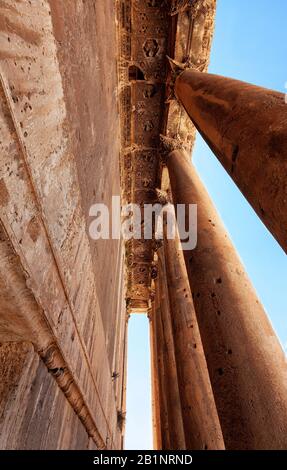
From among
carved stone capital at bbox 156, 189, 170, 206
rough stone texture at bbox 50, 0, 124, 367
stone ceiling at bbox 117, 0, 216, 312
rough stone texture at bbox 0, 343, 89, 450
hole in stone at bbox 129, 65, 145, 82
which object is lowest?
rough stone texture at bbox 0, 343, 89, 450

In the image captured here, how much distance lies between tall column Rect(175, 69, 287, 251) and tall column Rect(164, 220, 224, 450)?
4.61m

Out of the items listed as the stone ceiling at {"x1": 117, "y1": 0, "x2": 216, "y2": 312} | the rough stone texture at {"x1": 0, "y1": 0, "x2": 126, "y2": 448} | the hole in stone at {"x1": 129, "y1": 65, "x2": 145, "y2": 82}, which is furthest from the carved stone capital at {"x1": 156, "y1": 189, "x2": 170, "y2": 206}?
the rough stone texture at {"x1": 0, "y1": 0, "x2": 126, "y2": 448}

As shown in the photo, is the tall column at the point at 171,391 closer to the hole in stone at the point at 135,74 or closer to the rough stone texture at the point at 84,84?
the rough stone texture at the point at 84,84

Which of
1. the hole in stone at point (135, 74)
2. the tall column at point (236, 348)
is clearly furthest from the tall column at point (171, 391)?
the hole in stone at point (135, 74)

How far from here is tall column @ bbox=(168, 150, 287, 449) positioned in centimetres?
237

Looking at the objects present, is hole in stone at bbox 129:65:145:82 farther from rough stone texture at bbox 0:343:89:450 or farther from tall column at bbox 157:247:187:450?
rough stone texture at bbox 0:343:89:450

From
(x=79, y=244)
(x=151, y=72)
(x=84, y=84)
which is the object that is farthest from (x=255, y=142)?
(x=151, y=72)

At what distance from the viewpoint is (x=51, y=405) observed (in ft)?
7.14

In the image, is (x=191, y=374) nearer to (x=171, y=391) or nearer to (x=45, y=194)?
(x=171, y=391)

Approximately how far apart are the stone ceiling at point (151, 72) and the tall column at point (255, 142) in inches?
179

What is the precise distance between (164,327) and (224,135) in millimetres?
8683

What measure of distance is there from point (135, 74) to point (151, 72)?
507 millimetres
